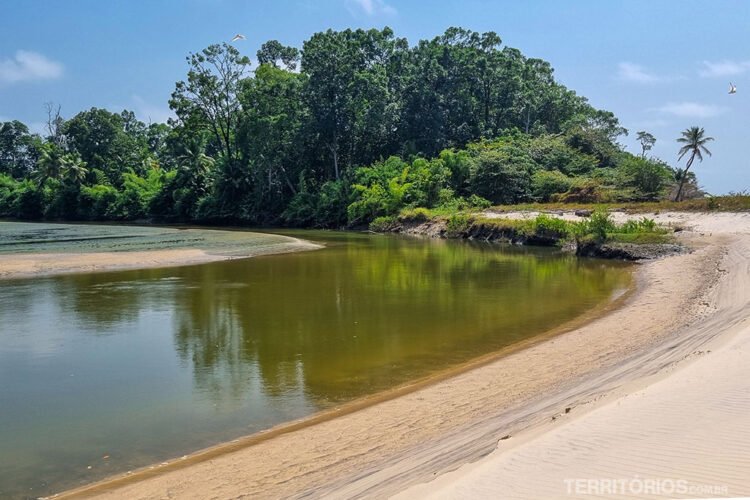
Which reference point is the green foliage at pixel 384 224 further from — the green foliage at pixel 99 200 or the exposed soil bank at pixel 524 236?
the green foliage at pixel 99 200

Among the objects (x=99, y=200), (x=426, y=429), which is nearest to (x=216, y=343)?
(x=426, y=429)

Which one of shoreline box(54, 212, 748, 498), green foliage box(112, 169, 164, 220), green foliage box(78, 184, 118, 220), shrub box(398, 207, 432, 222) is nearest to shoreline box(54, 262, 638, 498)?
shoreline box(54, 212, 748, 498)

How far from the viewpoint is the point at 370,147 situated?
2586 inches

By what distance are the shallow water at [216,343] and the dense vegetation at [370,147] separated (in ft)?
89.0

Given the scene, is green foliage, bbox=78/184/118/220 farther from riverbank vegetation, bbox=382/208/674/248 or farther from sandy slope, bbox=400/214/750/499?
sandy slope, bbox=400/214/750/499

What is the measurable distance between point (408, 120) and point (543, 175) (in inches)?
798

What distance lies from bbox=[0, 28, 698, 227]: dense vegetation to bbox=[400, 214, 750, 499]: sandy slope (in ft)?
126

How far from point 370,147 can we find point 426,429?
196 feet

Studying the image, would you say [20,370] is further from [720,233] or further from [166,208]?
[166,208]

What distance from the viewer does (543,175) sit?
160ft

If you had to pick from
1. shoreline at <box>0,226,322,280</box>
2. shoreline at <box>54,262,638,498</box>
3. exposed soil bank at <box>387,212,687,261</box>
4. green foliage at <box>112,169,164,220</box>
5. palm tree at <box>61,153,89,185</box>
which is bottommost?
shoreline at <box>54,262,638,498</box>

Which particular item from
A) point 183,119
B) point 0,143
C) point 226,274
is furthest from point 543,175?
point 0,143

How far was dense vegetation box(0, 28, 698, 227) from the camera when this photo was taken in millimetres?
50938

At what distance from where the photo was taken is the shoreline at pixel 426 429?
6.12 meters
